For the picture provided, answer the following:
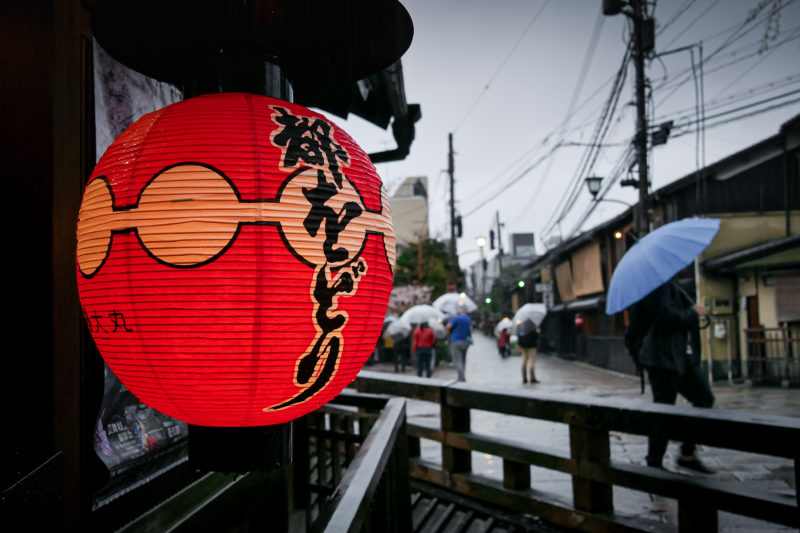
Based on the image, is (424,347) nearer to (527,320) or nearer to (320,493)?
(527,320)

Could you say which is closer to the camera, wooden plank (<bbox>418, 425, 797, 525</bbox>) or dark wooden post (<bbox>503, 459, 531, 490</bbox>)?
wooden plank (<bbox>418, 425, 797, 525</bbox>)

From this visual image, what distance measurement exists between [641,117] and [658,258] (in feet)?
33.2

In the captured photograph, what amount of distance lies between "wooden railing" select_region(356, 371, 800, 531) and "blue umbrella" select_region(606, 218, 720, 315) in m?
1.49

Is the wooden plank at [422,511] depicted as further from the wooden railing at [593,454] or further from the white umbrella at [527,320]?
the white umbrella at [527,320]

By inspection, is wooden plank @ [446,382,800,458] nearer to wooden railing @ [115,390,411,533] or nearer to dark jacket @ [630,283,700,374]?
wooden railing @ [115,390,411,533]

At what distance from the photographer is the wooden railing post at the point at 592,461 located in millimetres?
3971

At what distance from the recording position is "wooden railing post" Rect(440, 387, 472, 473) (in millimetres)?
5012

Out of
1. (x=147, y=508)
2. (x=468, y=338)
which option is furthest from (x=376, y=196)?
(x=468, y=338)

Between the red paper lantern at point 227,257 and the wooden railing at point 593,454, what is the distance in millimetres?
2903

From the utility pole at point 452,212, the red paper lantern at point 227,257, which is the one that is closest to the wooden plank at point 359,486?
the red paper lantern at point 227,257

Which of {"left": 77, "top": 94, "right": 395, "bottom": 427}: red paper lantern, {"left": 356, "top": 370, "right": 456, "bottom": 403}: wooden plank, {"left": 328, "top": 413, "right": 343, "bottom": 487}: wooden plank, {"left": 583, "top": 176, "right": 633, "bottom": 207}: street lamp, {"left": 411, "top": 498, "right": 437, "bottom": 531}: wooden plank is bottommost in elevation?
{"left": 411, "top": 498, "right": 437, "bottom": 531}: wooden plank

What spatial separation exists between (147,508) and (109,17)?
2229 millimetres

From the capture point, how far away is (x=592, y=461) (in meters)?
3.97

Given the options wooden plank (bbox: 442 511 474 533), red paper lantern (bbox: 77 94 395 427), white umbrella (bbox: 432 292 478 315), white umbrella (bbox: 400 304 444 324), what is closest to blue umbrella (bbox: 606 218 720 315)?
wooden plank (bbox: 442 511 474 533)
